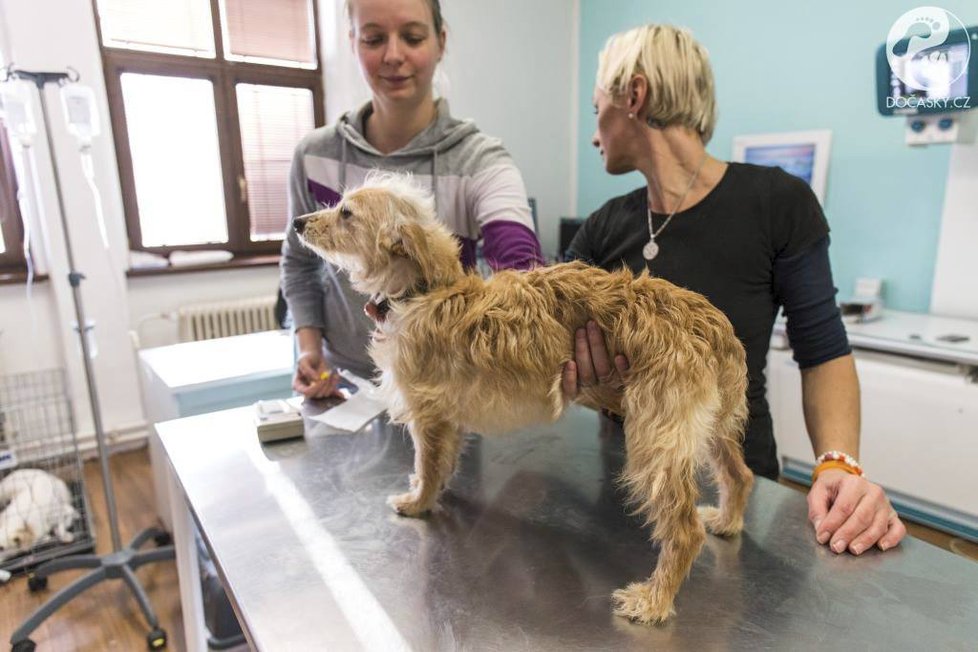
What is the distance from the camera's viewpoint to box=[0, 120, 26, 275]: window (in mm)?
3506

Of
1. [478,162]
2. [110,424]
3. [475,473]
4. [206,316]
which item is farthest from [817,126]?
[110,424]

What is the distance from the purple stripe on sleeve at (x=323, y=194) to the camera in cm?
159

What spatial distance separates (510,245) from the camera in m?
1.40

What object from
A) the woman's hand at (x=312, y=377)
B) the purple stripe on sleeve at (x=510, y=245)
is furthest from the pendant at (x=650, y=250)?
the woman's hand at (x=312, y=377)

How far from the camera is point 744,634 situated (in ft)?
2.82

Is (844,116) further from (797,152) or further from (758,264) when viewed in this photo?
(758,264)

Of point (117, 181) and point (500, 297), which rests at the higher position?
point (117, 181)

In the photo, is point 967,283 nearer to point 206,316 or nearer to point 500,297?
point 500,297

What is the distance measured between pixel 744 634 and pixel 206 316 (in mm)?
3956

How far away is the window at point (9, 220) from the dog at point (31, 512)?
4.70 feet

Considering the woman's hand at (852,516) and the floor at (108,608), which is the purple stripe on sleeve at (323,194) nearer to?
the woman's hand at (852,516)

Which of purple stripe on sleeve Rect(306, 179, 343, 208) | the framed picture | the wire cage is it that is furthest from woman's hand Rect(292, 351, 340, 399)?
the framed picture

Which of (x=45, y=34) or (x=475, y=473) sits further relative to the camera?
(x=45, y=34)

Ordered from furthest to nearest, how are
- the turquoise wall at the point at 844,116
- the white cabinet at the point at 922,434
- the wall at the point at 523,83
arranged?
the wall at the point at 523,83
the turquoise wall at the point at 844,116
the white cabinet at the point at 922,434
